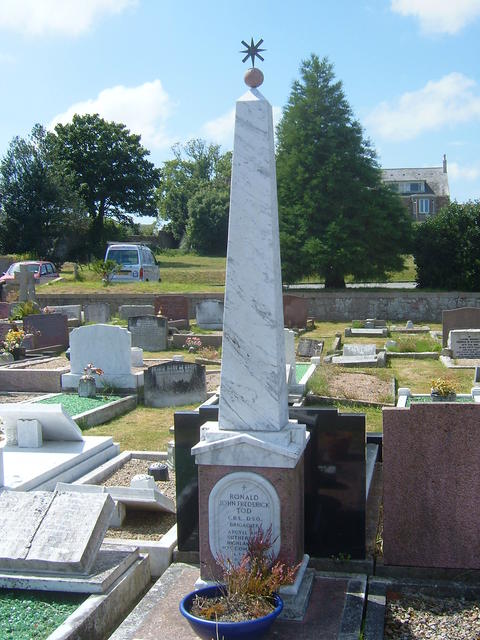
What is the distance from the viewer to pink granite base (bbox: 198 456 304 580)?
17.6 ft

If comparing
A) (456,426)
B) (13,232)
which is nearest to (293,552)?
(456,426)

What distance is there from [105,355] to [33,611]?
8628 millimetres

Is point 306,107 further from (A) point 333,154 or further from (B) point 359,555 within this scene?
(B) point 359,555

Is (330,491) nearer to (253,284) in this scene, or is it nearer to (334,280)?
(253,284)

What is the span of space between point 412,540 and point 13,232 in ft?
123

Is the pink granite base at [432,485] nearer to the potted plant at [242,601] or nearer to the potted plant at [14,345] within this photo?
the potted plant at [242,601]

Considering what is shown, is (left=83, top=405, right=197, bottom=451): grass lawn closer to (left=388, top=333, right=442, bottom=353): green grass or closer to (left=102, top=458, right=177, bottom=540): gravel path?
(left=102, top=458, right=177, bottom=540): gravel path

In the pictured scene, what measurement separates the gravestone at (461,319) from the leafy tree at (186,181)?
36245mm

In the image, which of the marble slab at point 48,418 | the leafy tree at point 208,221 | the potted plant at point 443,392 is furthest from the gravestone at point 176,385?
the leafy tree at point 208,221

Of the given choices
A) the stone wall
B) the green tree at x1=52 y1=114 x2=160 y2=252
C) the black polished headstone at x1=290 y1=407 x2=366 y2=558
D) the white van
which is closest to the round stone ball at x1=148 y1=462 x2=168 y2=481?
the black polished headstone at x1=290 y1=407 x2=366 y2=558

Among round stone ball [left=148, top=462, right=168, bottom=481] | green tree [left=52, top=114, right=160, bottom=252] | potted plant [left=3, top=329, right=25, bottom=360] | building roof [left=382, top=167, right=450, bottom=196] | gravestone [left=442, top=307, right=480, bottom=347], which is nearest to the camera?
round stone ball [left=148, top=462, right=168, bottom=481]

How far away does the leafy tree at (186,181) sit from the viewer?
207ft

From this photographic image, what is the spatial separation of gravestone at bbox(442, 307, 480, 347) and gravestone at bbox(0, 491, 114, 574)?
14.7 meters

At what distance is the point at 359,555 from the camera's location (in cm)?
614
